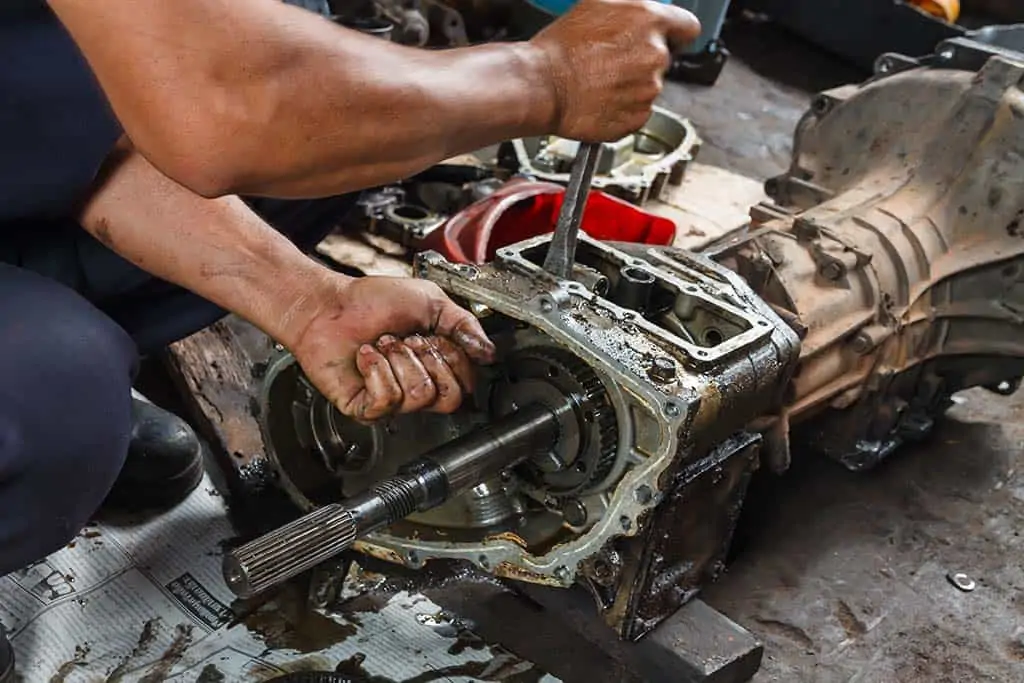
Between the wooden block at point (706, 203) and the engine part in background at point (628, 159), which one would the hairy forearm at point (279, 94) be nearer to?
the engine part in background at point (628, 159)

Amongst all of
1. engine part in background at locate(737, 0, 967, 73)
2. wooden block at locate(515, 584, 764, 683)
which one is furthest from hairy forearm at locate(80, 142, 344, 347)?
engine part in background at locate(737, 0, 967, 73)

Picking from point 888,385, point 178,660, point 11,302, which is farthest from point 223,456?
point 888,385

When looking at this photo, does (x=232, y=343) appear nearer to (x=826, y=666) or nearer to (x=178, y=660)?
(x=178, y=660)

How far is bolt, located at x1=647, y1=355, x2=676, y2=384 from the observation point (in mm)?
1024

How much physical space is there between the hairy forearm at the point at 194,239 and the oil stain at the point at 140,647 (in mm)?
387

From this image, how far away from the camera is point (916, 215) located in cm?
157

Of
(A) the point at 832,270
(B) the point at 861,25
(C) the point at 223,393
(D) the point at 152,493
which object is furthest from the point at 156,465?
(B) the point at 861,25

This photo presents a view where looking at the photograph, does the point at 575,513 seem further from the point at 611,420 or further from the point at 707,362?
the point at 707,362

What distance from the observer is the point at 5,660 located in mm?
1187

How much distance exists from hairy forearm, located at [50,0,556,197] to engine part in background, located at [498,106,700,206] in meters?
1.12

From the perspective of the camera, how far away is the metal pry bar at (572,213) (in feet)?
3.50

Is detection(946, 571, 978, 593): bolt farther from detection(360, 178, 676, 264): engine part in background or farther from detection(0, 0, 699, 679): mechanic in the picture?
detection(0, 0, 699, 679): mechanic

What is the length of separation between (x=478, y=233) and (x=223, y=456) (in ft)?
1.59

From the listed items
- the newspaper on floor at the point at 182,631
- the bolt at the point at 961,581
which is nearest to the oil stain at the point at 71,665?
the newspaper on floor at the point at 182,631
